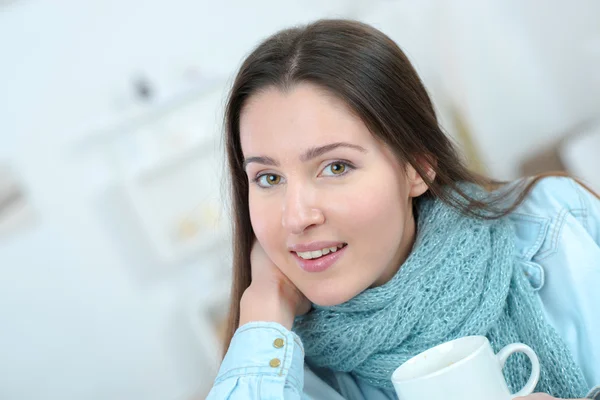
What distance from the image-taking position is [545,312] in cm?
115

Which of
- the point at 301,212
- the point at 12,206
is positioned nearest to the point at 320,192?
the point at 301,212

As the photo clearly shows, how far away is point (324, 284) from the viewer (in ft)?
3.55

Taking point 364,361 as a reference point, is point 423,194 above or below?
above

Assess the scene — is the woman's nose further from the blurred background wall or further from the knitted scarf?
the blurred background wall

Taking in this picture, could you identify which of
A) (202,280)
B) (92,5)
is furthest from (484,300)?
(92,5)

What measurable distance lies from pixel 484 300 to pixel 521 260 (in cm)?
17

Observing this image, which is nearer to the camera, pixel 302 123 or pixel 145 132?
pixel 302 123

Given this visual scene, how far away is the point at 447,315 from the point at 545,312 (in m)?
0.20

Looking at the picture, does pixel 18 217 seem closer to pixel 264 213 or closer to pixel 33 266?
pixel 33 266

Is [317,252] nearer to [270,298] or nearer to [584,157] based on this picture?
[270,298]

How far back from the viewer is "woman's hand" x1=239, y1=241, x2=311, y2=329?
1.09 m

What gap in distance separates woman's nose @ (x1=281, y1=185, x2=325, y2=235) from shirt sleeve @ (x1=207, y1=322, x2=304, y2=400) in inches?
6.4

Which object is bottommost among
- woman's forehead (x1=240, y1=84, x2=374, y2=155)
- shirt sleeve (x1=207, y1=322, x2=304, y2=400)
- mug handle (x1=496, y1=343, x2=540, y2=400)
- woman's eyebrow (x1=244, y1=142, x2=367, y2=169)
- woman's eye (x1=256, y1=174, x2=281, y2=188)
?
shirt sleeve (x1=207, y1=322, x2=304, y2=400)

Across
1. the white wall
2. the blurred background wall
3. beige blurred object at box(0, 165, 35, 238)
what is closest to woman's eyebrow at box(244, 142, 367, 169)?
the blurred background wall
